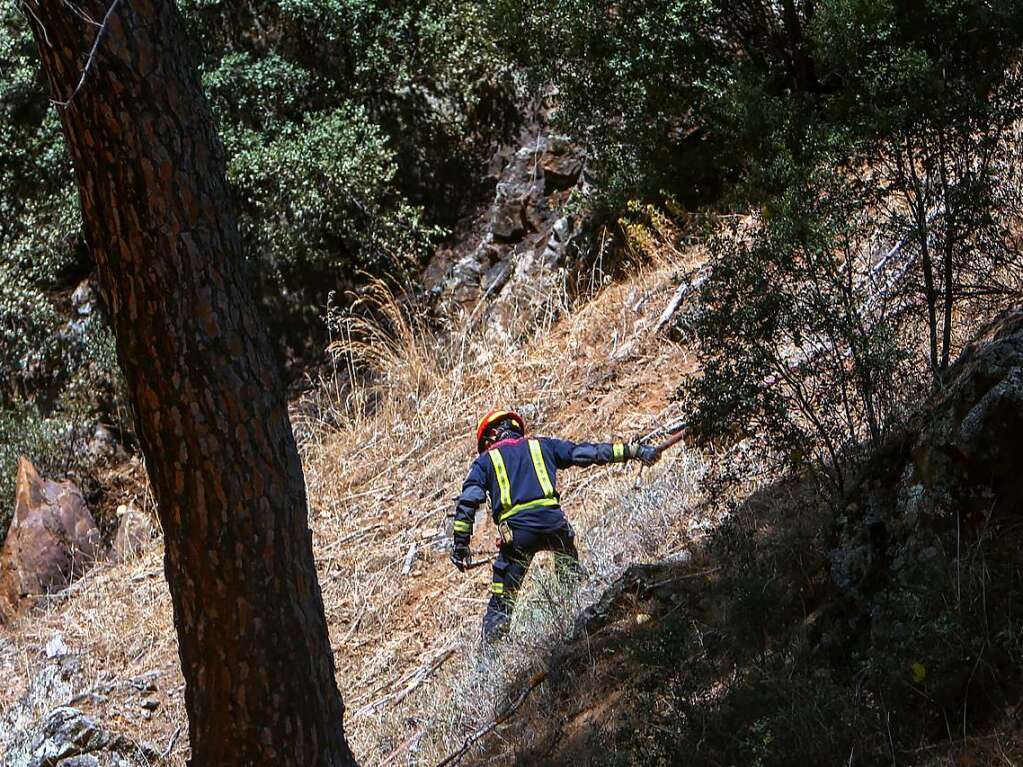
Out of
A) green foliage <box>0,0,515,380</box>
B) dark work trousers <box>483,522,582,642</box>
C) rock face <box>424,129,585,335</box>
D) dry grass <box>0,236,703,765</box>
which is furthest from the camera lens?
green foliage <box>0,0,515,380</box>

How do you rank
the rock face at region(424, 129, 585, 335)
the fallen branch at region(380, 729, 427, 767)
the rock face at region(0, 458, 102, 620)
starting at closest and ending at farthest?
the fallen branch at region(380, 729, 427, 767), the rock face at region(0, 458, 102, 620), the rock face at region(424, 129, 585, 335)

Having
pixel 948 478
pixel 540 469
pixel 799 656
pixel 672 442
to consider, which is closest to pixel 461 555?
pixel 540 469

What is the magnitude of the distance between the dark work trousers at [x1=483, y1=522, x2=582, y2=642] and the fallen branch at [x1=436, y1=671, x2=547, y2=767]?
1.22 m

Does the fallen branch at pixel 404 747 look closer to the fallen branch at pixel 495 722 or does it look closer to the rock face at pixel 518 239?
the fallen branch at pixel 495 722

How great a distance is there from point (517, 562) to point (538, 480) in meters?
0.55

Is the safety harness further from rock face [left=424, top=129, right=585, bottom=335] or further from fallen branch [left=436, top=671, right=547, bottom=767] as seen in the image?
rock face [left=424, top=129, right=585, bottom=335]

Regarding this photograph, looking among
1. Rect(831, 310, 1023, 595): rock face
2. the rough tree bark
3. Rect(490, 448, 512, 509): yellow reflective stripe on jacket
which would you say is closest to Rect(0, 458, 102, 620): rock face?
Rect(490, 448, 512, 509): yellow reflective stripe on jacket

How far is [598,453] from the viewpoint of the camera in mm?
7879

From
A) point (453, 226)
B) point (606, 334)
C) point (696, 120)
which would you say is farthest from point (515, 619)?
point (453, 226)

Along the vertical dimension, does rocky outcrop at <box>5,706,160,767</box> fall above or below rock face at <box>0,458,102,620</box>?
below

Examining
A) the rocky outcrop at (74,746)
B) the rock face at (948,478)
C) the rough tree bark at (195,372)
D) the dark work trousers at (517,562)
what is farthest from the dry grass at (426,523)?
the rough tree bark at (195,372)

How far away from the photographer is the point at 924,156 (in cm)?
629

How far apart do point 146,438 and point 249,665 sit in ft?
2.82

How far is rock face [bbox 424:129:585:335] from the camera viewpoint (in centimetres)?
1388
